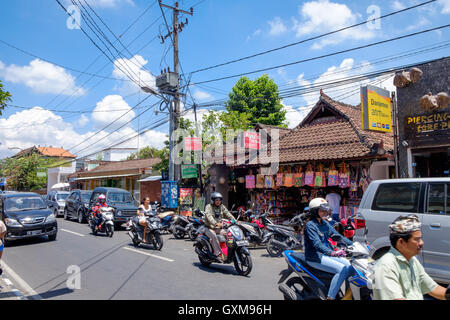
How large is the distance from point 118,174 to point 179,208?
55.8 ft

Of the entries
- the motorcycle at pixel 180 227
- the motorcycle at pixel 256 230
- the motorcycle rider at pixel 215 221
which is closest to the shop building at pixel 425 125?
the motorcycle at pixel 256 230

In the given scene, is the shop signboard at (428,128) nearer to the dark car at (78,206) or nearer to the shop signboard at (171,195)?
the shop signboard at (171,195)

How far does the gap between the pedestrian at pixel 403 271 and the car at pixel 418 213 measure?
3096 millimetres

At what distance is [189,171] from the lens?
Result: 18234 millimetres

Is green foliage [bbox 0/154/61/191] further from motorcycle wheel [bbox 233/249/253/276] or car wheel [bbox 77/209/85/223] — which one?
motorcycle wheel [bbox 233/249/253/276]

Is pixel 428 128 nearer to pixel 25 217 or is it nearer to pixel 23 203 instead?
pixel 25 217

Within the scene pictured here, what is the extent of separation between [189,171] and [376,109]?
10364mm

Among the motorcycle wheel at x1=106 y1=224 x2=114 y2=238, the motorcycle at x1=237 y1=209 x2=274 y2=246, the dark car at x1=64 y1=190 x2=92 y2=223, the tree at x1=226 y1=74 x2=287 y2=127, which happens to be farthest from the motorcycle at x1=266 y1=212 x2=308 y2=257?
the tree at x1=226 y1=74 x2=287 y2=127

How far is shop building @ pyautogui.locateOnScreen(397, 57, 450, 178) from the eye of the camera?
10025 mm

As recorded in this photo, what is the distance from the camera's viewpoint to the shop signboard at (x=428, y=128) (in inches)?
387

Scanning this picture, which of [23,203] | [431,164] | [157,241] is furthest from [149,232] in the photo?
[431,164]
